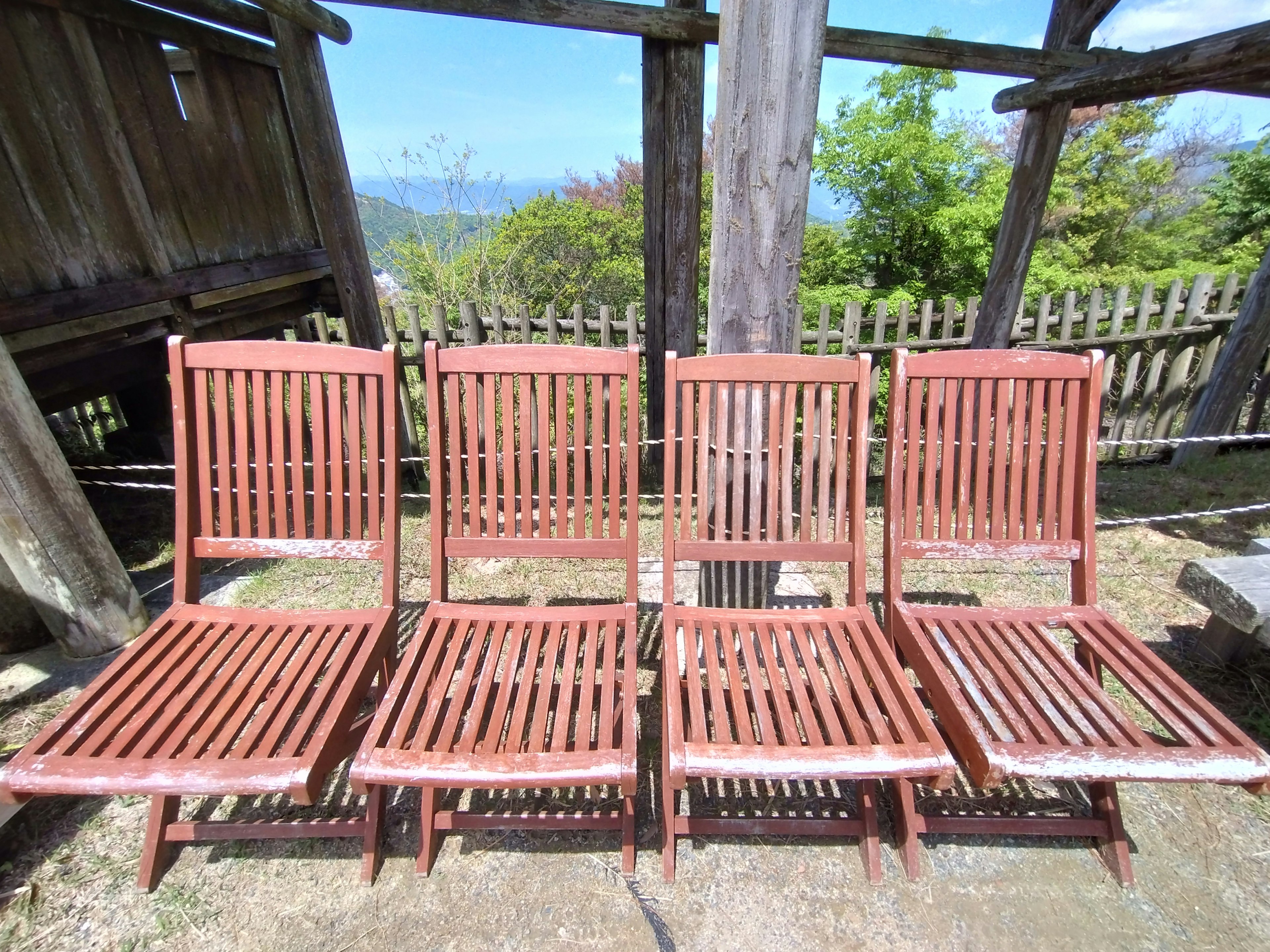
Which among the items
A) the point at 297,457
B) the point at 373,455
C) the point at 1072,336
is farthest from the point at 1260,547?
the point at 1072,336

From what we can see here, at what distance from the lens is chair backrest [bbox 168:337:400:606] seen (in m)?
1.78

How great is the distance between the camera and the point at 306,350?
179 cm

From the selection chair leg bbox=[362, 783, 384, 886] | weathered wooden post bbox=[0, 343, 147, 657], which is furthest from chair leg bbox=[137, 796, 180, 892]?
weathered wooden post bbox=[0, 343, 147, 657]

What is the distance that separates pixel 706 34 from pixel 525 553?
2.54 metres

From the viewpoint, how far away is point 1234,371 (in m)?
4.13

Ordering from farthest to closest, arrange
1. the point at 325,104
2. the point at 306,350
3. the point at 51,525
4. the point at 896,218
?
the point at 896,218 → the point at 325,104 → the point at 51,525 → the point at 306,350

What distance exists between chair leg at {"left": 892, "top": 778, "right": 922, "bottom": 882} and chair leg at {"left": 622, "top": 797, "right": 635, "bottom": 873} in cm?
76

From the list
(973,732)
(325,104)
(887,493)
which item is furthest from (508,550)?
(325,104)

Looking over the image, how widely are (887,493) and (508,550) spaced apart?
121 cm

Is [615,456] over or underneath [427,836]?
over

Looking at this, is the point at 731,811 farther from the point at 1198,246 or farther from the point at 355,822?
the point at 1198,246

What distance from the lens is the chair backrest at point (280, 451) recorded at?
5.85 ft

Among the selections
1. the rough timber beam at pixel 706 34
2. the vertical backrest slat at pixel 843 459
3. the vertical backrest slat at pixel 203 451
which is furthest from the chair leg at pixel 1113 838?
the rough timber beam at pixel 706 34

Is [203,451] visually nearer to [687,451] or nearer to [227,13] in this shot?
[687,451]
